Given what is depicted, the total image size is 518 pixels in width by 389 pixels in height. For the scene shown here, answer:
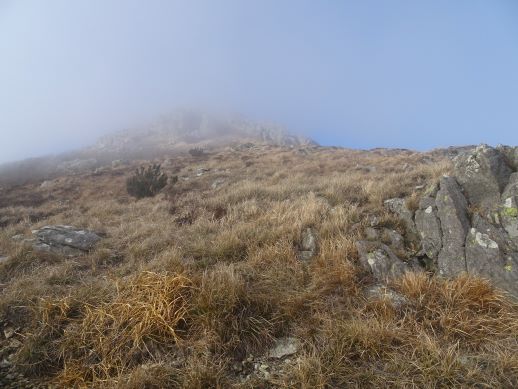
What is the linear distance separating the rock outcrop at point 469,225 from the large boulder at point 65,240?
539cm

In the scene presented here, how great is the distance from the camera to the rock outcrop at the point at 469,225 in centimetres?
441

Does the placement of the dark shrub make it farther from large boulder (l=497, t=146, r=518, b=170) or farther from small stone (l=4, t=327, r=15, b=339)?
large boulder (l=497, t=146, r=518, b=170)

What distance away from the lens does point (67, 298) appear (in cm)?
402

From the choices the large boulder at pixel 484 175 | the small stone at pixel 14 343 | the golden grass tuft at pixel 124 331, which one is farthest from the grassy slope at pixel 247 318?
the large boulder at pixel 484 175

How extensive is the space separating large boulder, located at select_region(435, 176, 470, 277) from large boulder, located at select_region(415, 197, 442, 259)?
0.07 m

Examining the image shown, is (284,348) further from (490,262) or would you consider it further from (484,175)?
(484,175)

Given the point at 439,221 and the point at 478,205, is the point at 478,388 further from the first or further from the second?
the point at 478,205

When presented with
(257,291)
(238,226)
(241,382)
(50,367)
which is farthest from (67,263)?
(241,382)

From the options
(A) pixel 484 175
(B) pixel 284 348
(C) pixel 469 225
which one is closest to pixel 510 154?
(A) pixel 484 175

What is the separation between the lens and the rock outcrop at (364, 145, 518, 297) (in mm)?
4410

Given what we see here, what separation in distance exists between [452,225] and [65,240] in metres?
7.22

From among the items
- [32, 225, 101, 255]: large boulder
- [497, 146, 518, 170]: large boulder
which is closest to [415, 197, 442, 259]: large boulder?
[497, 146, 518, 170]: large boulder

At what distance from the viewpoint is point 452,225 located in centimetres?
504

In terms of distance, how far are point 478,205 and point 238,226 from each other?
4140 mm
